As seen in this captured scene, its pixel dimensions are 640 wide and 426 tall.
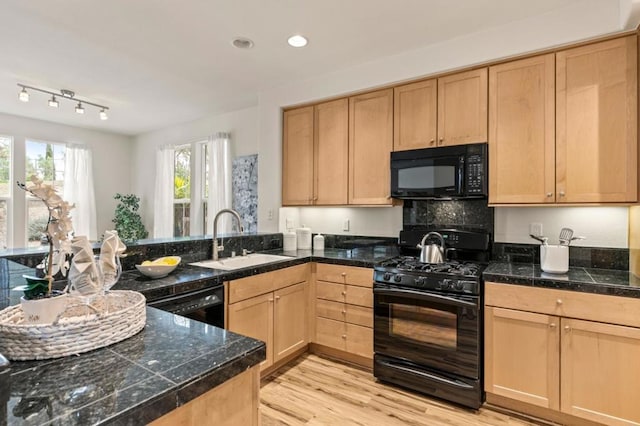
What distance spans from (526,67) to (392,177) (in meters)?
1.24

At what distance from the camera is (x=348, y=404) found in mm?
2307

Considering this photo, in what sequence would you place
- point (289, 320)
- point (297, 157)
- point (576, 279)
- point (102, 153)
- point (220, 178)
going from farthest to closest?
1. point (102, 153)
2. point (220, 178)
3. point (297, 157)
4. point (289, 320)
5. point (576, 279)

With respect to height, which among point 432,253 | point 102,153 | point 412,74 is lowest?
point 432,253

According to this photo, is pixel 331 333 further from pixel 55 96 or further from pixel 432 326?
pixel 55 96

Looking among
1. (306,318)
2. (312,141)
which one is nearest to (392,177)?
(312,141)

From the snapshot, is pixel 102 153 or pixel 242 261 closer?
pixel 242 261

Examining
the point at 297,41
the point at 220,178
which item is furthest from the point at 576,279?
the point at 220,178

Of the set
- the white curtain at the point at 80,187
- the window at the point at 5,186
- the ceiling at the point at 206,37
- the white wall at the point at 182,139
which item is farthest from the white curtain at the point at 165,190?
the window at the point at 5,186

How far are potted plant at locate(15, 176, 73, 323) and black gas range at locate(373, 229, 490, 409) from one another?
→ 202 centimetres

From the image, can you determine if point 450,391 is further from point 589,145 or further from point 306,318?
point 589,145

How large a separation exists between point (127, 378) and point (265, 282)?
1.77m

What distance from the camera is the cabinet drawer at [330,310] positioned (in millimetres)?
2848

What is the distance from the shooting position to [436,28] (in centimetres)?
249

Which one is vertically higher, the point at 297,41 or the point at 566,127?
the point at 297,41
